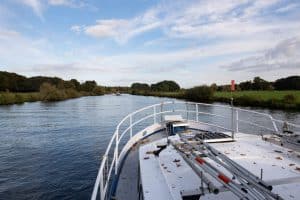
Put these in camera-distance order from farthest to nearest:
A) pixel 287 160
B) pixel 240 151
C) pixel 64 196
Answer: pixel 64 196 → pixel 240 151 → pixel 287 160

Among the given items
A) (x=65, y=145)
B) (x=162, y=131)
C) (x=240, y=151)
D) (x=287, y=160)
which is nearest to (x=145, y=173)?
(x=240, y=151)

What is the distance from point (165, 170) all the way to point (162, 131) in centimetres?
594

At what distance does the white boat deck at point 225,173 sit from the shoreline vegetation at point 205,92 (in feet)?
77.2

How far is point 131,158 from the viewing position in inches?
310

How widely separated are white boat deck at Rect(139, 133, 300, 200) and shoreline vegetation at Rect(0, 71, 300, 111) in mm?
23533

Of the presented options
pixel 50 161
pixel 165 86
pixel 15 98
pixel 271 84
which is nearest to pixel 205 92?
pixel 271 84

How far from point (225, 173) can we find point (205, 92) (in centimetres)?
6241

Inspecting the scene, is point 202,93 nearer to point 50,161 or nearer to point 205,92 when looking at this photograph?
point 205,92

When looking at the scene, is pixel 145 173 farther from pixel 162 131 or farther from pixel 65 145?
pixel 65 145

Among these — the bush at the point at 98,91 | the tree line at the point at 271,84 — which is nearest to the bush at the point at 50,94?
the bush at the point at 98,91

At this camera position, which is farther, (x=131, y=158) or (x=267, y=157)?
(x=131, y=158)

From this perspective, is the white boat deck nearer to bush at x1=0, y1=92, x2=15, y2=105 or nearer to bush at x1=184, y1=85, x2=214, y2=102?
bush at x1=184, y1=85, x2=214, y2=102

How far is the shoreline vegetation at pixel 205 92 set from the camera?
48906 millimetres

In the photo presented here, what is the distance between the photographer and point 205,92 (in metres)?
65.9
